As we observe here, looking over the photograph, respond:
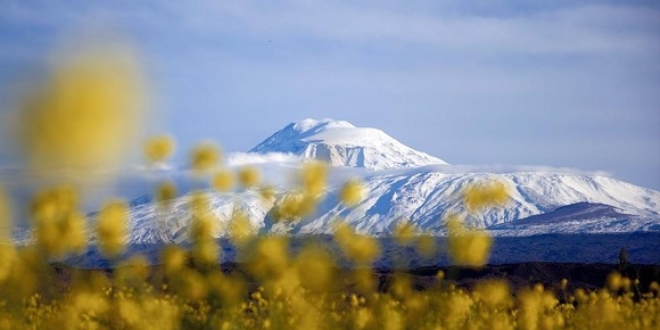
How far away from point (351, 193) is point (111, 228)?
107 cm

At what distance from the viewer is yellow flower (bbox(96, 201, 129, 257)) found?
3027 mm

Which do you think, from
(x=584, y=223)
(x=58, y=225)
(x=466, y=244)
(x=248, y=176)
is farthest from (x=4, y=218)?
(x=584, y=223)

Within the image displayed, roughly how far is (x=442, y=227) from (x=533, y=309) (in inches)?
88.6

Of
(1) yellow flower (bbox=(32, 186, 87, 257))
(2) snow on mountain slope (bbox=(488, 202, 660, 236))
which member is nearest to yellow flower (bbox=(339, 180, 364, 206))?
(1) yellow flower (bbox=(32, 186, 87, 257))

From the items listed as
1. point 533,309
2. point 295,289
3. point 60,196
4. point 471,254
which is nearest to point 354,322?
point 295,289

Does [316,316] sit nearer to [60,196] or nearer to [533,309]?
[60,196]

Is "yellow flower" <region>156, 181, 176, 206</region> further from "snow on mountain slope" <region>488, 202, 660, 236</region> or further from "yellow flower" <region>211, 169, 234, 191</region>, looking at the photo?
"snow on mountain slope" <region>488, 202, 660, 236</region>

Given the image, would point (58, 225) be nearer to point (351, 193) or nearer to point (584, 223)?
point (351, 193)

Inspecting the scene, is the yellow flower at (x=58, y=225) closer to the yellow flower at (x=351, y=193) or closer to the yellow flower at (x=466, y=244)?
the yellow flower at (x=351, y=193)

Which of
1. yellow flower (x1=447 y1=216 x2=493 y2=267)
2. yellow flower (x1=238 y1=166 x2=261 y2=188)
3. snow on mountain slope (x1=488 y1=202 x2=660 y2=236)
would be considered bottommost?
snow on mountain slope (x1=488 y1=202 x2=660 y2=236)

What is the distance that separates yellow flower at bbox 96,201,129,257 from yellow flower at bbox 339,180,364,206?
3.14 ft

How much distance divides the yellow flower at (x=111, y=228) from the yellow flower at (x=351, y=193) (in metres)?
0.96

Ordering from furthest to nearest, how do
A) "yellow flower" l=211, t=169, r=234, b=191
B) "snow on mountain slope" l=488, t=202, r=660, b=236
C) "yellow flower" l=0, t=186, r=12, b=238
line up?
"snow on mountain slope" l=488, t=202, r=660, b=236 → "yellow flower" l=211, t=169, r=234, b=191 → "yellow flower" l=0, t=186, r=12, b=238

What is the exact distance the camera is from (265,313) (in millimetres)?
4809
